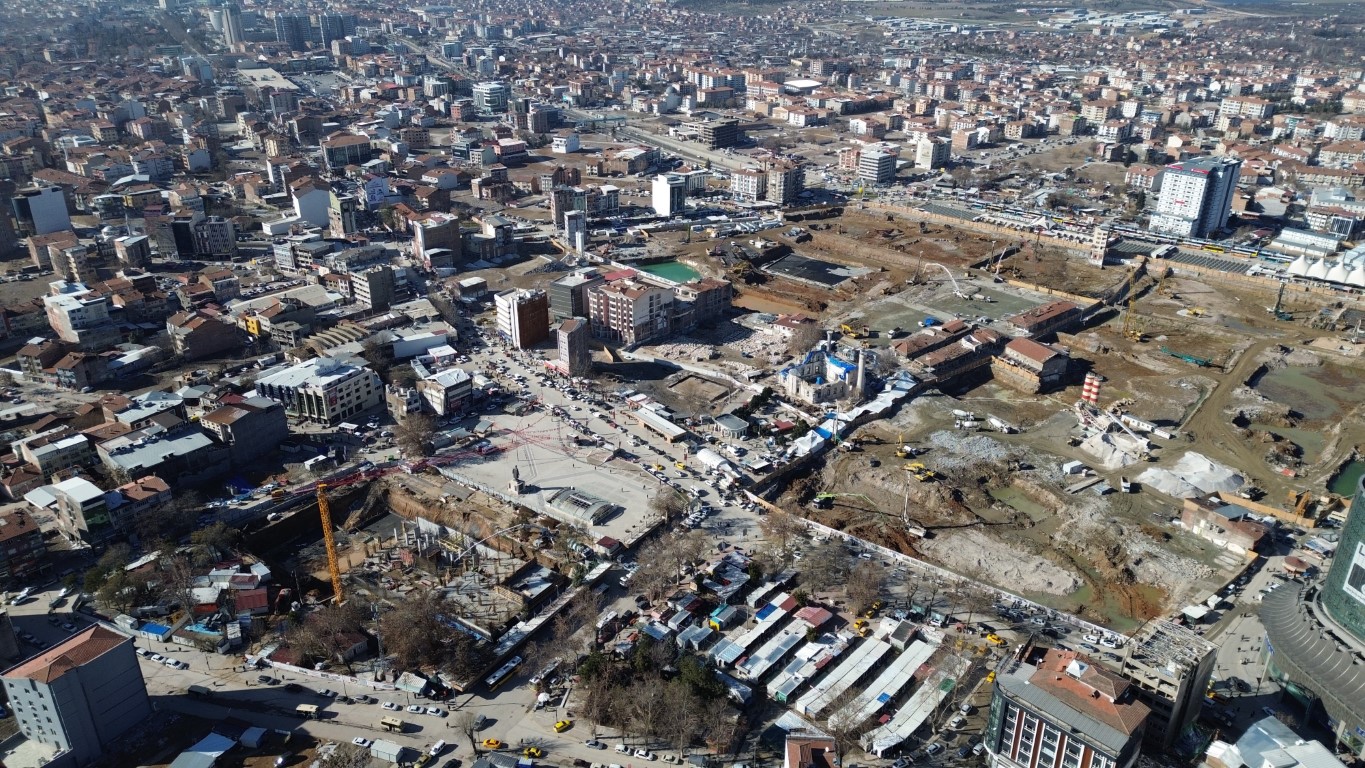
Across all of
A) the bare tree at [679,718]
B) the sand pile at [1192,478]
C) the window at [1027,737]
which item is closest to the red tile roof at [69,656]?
the bare tree at [679,718]

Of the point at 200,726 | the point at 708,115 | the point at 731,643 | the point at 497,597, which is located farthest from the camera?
the point at 708,115

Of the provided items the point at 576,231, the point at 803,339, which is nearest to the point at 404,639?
the point at 803,339

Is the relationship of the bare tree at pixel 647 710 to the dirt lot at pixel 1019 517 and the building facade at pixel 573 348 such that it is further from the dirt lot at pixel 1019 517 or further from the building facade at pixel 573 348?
the building facade at pixel 573 348

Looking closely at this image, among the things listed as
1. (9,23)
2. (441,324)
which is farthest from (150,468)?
(9,23)

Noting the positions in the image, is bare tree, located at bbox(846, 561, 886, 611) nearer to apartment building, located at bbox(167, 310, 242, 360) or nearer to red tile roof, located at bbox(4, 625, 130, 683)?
red tile roof, located at bbox(4, 625, 130, 683)

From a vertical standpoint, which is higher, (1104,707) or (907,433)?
(1104,707)

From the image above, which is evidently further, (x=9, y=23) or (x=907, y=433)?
(x=9, y=23)

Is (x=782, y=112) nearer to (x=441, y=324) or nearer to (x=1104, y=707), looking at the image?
(x=441, y=324)

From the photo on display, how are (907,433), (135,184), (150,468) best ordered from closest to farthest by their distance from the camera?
1. (150,468)
2. (907,433)
3. (135,184)
